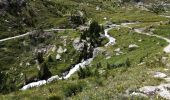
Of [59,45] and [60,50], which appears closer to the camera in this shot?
[60,50]

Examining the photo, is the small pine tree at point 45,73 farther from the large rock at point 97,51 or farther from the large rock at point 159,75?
the large rock at point 159,75

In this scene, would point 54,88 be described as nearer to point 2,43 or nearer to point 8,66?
point 8,66

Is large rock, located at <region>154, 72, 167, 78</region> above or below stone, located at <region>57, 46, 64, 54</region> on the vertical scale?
above

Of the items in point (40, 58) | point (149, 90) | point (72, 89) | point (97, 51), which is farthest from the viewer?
point (40, 58)

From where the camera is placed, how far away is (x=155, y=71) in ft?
100

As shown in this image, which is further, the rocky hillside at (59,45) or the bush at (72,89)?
the rocky hillside at (59,45)

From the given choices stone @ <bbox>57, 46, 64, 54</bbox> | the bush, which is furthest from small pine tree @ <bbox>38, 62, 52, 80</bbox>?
the bush

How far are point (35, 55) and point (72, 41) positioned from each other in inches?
525

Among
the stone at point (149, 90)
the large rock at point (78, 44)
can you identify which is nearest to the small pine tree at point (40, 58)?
the large rock at point (78, 44)

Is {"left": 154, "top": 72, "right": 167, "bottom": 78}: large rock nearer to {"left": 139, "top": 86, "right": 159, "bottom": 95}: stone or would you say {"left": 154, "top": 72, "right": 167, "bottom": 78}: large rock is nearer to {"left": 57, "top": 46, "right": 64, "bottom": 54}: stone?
{"left": 139, "top": 86, "right": 159, "bottom": 95}: stone

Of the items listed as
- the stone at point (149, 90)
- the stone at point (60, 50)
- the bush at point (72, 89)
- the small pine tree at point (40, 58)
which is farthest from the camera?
the stone at point (60, 50)

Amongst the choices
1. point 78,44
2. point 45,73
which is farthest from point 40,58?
point 45,73

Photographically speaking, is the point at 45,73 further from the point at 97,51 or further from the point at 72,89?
the point at 72,89

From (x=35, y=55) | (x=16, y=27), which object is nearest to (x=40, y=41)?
(x=35, y=55)
